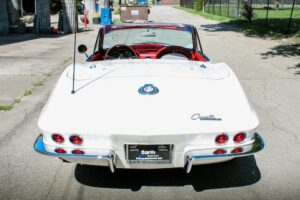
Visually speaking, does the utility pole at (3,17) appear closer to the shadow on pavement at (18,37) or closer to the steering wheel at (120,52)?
the shadow on pavement at (18,37)

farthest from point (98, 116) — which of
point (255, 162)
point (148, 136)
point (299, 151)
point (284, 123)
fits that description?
point (284, 123)

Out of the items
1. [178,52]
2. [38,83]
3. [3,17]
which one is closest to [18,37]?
[3,17]

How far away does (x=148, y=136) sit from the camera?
2.78 m

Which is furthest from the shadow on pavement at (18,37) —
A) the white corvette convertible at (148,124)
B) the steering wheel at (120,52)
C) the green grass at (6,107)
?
the white corvette convertible at (148,124)

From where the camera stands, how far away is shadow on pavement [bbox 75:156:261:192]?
3535 millimetres

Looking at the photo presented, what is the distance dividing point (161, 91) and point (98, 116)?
610 millimetres

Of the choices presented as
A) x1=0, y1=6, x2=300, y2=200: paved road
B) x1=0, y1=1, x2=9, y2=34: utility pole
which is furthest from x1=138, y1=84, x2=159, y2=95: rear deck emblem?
x1=0, y1=1, x2=9, y2=34: utility pole

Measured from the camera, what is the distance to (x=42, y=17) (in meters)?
18.2

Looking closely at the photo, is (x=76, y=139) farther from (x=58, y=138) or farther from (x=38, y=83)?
(x=38, y=83)

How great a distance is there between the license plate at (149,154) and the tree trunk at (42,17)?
16.6 m

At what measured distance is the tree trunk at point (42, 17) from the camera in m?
17.9

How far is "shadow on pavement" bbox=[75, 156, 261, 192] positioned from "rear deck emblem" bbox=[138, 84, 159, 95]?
98 cm

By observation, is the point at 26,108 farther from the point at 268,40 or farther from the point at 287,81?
the point at 268,40

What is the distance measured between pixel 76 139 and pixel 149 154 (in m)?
0.60
